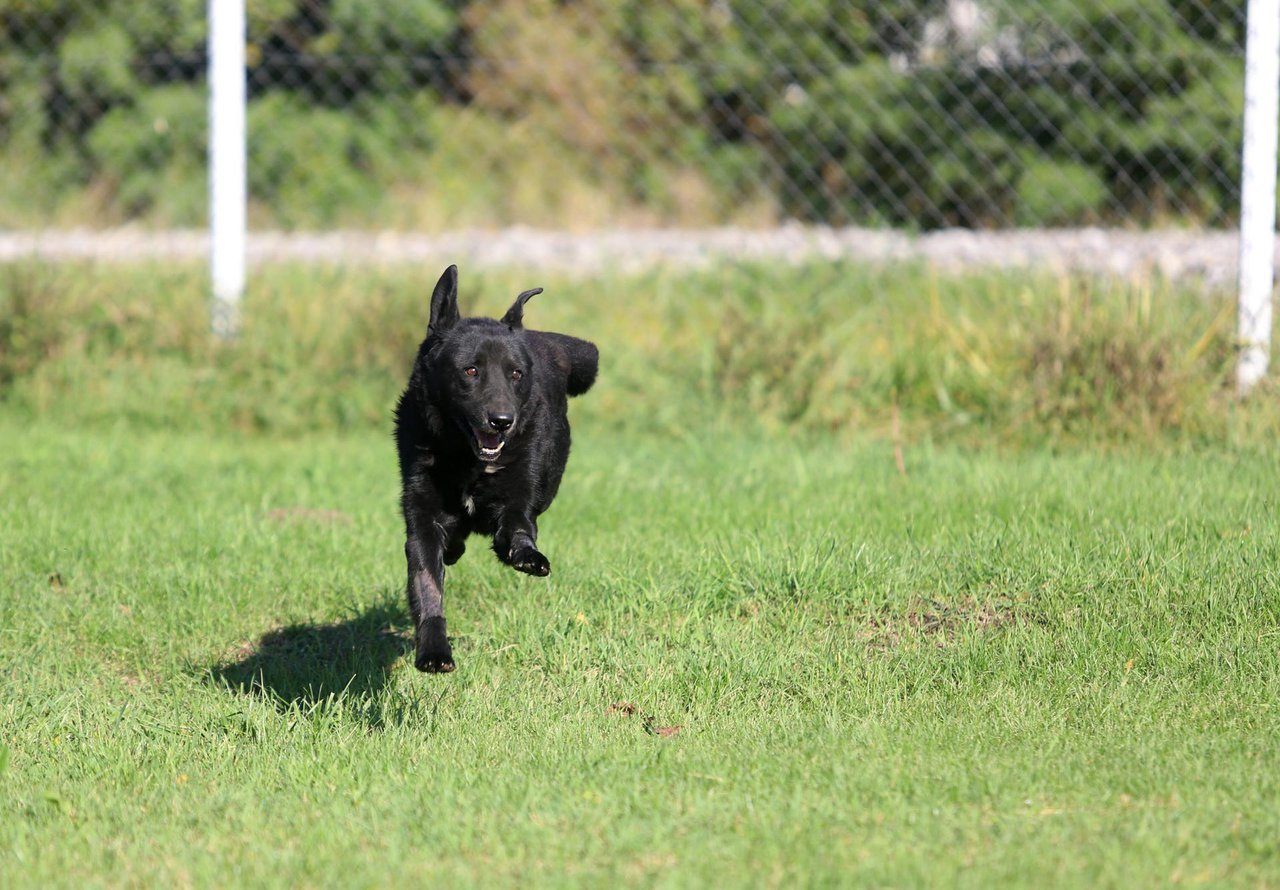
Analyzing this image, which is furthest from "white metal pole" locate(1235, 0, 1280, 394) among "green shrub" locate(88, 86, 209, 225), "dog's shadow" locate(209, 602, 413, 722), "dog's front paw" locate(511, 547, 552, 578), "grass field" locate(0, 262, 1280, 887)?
"green shrub" locate(88, 86, 209, 225)

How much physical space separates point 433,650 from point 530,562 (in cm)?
37

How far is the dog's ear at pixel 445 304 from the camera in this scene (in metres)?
4.70

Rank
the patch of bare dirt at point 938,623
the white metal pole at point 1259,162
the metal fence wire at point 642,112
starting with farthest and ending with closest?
the metal fence wire at point 642,112 → the white metal pole at point 1259,162 → the patch of bare dirt at point 938,623

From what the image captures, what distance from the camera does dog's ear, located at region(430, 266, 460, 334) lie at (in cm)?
470

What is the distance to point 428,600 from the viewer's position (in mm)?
4312

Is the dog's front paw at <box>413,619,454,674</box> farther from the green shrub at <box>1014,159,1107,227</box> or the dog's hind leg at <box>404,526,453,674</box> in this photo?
the green shrub at <box>1014,159,1107,227</box>

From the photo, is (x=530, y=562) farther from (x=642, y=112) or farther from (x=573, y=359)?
(x=642, y=112)

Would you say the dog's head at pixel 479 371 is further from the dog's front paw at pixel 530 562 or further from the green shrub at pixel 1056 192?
the green shrub at pixel 1056 192

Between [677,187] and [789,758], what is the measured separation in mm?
10857

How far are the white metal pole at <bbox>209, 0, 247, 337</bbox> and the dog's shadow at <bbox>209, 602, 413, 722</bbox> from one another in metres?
4.44

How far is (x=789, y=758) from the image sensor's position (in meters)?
4.12

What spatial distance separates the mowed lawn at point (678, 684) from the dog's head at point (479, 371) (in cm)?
92

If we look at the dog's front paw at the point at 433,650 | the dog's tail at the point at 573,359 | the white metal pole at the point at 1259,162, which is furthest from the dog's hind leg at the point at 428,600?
the white metal pole at the point at 1259,162

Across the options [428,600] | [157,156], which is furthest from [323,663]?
[157,156]
